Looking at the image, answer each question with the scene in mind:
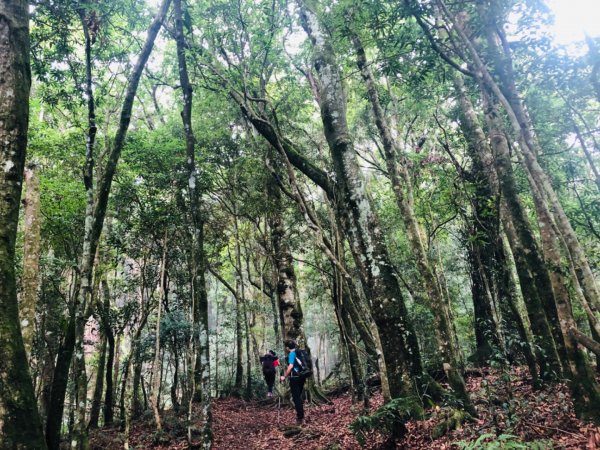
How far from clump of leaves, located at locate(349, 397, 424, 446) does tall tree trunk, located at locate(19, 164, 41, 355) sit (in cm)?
823

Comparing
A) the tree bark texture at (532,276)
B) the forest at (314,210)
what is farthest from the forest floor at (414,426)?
the tree bark texture at (532,276)

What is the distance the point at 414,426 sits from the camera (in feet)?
18.5

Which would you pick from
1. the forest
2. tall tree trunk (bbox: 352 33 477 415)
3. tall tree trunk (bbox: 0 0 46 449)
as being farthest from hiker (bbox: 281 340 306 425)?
tall tree trunk (bbox: 0 0 46 449)

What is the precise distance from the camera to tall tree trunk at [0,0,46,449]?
3299 mm

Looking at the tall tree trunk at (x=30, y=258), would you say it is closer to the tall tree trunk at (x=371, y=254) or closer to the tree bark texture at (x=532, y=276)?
the tall tree trunk at (x=371, y=254)

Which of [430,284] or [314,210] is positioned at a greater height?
[314,210]

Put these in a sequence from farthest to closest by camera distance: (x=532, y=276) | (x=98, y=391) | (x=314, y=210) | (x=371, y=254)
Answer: (x=98, y=391) < (x=314, y=210) < (x=532, y=276) < (x=371, y=254)

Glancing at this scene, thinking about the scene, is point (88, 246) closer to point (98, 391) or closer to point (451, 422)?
point (451, 422)

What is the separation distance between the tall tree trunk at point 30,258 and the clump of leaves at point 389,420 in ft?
27.0

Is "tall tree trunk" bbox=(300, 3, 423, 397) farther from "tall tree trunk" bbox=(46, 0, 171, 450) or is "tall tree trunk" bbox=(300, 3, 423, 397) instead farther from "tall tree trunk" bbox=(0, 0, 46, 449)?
"tall tree trunk" bbox=(0, 0, 46, 449)

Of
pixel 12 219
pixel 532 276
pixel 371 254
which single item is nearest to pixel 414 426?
pixel 371 254

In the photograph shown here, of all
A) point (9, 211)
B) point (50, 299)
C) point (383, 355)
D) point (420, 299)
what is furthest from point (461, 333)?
point (9, 211)

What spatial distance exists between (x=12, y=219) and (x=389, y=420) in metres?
5.47

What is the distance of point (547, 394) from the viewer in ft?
19.9
